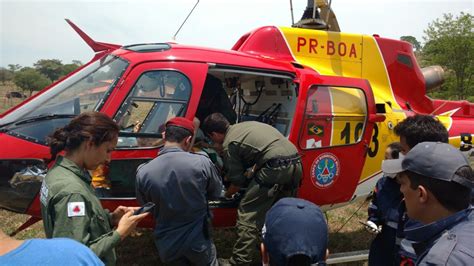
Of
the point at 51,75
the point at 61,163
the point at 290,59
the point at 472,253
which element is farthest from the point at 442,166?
the point at 51,75

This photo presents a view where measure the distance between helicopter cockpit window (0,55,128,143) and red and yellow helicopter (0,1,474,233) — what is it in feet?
0.04

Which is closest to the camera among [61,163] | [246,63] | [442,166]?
[442,166]

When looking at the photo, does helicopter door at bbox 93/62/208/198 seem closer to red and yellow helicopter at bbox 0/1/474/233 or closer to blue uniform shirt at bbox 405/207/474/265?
red and yellow helicopter at bbox 0/1/474/233

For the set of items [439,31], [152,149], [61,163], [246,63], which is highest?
[439,31]

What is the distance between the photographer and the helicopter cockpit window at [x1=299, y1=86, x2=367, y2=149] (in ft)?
13.7

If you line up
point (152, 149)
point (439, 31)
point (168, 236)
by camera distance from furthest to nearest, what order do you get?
point (439, 31)
point (152, 149)
point (168, 236)

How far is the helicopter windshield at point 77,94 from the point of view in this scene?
11.3 feet

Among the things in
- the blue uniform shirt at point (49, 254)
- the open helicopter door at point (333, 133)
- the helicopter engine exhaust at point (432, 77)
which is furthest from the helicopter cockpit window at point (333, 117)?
the blue uniform shirt at point (49, 254)

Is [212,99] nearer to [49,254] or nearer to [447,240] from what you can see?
[447,240]

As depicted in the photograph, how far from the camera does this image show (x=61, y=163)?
6.48ft

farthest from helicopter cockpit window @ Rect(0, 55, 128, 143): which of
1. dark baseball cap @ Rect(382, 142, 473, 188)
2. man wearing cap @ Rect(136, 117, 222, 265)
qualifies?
dark baseball cap @ Rect(382, 142, 473, 188)

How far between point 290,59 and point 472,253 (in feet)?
12.0

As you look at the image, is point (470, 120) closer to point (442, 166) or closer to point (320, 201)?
point (320, 201)

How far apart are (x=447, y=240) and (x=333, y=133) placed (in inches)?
116
